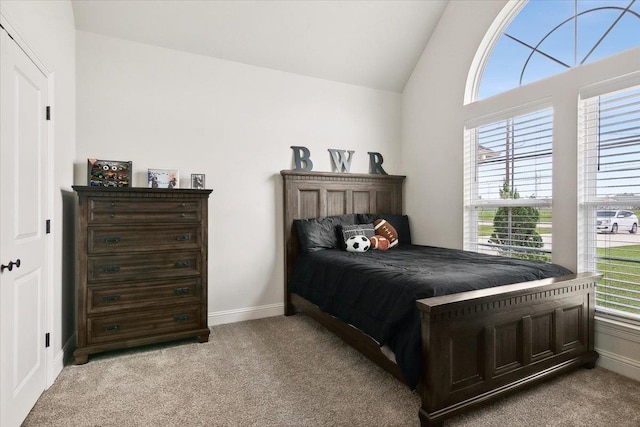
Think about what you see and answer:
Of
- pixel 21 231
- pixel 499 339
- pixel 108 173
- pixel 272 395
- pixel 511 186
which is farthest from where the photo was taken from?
pixel 511 186

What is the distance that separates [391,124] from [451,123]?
0.85m

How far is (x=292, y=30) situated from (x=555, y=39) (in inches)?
89.3

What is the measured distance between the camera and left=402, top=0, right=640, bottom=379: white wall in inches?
96.0

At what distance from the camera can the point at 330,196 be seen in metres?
3.91

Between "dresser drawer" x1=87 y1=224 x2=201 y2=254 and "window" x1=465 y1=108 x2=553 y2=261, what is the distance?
2637 millimetres

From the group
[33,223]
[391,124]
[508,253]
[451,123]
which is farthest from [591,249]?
[33,223]

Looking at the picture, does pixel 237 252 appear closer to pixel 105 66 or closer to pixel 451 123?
pixel 105 66

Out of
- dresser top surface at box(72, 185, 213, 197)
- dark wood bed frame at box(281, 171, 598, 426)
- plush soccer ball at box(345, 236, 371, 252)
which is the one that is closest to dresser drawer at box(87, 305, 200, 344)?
dresser top surface at box(72, 185, 213, 197)

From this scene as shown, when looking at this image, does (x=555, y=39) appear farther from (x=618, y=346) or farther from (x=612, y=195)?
(x=618, y=346)

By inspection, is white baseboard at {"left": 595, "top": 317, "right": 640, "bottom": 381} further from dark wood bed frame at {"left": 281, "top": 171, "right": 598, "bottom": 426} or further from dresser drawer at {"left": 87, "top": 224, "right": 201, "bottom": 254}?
dresser drawer at {"left": 87, "top": 224, "right": 201, "bottom": 254}

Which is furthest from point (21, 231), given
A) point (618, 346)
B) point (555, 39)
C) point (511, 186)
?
point (555, 39)

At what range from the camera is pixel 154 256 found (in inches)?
108

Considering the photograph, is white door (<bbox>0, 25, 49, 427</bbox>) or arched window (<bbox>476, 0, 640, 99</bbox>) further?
arched window (<bbox>476, 0, 640, 99</bbox>)

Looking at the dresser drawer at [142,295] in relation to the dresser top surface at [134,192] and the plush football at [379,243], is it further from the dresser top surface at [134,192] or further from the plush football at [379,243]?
the plush football at [379,243]
